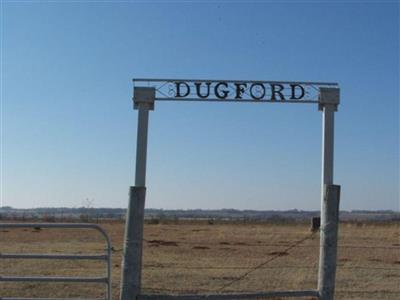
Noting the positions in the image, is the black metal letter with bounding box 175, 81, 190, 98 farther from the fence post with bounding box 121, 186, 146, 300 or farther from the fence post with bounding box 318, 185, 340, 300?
the fence post with bounding box 318, 185, 340, 300

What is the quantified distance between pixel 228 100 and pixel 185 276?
813 centimetres

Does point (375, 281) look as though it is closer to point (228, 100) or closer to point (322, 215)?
point (322, 215)

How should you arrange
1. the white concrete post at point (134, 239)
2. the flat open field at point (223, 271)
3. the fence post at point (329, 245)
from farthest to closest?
1. the flat open field at point (223, 271)
2. the fence post at point (329, 245)
3. the white concrete post at point (134, 239)

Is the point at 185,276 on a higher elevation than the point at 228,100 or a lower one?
lower

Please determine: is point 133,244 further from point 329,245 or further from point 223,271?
point 223,271

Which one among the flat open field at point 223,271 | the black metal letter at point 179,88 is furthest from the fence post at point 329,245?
the flat open field at point 223,271

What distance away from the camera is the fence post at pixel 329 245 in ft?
32.1

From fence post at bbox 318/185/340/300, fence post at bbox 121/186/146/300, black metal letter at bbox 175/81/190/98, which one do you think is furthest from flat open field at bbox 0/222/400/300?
black metal letter at bbox 175/81/190/98

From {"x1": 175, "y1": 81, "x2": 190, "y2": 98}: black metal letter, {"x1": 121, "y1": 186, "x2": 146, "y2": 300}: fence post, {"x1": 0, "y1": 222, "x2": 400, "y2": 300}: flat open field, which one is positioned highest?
{"x1": 175, "y1": 81, "x2": 190, "y2": 98}: black metal letter

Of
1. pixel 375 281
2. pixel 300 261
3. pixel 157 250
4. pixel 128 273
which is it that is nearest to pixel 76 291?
pixel 128 273

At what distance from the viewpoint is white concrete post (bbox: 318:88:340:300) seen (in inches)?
386

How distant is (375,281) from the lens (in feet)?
53.1

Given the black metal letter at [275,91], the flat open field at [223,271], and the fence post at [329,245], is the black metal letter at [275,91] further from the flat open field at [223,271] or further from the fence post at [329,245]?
the flat open field at [223,271]

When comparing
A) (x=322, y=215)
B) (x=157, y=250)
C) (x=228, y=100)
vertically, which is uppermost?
(x=228, y=100)
